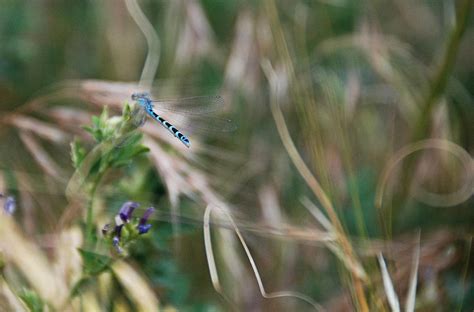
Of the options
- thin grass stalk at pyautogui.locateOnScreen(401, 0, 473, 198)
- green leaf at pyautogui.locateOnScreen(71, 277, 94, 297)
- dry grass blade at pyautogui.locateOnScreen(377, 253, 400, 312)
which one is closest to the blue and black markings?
green leaf at pyautogui.locateOnScreen(71, 277, 94, 297)

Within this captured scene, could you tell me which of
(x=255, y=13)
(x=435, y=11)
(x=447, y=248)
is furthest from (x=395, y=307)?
(x=435, y=11)

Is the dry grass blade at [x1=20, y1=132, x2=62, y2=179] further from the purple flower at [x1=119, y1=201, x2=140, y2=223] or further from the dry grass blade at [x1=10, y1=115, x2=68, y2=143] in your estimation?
the purple flower at [x1=119, y1=201, x2=140, y2=223]

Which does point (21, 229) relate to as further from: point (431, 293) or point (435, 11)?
point (435, 11)

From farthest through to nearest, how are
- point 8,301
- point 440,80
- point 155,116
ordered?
point 440,80 < point 155,116 < point 8,301

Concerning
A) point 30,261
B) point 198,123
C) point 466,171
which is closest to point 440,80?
point 466,171

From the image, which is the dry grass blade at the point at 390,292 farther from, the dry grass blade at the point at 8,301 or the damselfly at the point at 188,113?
the dry grass blade at the point at 8,301

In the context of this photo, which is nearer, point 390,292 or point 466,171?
point 390,292

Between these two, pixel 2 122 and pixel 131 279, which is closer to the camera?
pixel 131 279

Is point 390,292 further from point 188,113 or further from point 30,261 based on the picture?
point 30,261
